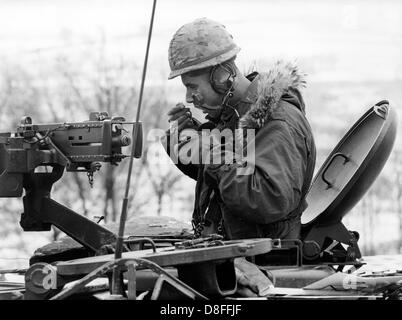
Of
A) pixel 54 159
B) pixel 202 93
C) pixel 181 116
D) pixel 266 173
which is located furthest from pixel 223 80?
pixel 54 159

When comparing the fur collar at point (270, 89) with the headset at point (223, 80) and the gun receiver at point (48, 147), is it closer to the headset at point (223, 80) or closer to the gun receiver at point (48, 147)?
the headset at point (223, 80)

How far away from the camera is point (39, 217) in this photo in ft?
27.8

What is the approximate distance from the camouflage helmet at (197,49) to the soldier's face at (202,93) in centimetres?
10

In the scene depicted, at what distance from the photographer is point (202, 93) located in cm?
895

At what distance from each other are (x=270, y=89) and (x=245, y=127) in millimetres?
327

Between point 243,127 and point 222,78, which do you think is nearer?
point 243,127

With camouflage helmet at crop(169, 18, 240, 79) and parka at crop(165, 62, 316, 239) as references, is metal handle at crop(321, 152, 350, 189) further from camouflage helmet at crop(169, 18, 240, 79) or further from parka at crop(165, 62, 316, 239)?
camouflage helmet at crop(169, 18, 240, 79)

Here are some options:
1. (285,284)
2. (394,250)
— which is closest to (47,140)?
(285,284)

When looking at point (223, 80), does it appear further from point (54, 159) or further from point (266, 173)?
point (54, 159)

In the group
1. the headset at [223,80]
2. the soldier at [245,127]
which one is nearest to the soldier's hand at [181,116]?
the soldier at [245,127]

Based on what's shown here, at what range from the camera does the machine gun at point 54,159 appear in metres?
8.28

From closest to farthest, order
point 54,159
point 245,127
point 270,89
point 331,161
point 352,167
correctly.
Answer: point 54,159, point 245,127, point 270,89, point 352,167, point 331,161

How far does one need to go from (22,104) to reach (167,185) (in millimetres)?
3815
